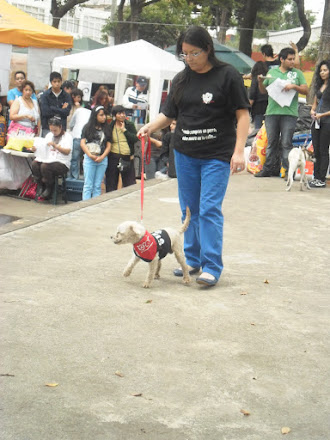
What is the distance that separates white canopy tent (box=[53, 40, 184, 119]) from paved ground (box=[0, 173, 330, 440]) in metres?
9.64

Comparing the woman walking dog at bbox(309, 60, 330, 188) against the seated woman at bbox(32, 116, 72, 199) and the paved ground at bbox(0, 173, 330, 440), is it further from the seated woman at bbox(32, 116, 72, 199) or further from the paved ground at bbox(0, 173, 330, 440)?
the paved ground at bbox(0, 173, 330, 440)

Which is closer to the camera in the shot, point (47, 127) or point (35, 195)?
point (35, 195)

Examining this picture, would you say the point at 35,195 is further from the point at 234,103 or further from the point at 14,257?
the point at 234,103

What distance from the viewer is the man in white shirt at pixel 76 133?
12.9 m

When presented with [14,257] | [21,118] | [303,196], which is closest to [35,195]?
[21,118]

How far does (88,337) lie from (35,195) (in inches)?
343

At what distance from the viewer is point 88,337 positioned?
4.29 meters

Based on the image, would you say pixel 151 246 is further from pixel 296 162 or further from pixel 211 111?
pixel 296 162

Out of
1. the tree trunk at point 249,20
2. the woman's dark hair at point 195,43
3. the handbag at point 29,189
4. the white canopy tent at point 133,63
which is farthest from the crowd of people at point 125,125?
the tree trunk at point 249,20

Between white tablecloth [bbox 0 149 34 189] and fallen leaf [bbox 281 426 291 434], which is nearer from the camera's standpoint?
fallen leaf [bbox 281 426 291 434]

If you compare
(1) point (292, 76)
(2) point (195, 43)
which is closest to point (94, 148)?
(1) point (292, 76)

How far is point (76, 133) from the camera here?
44.0 ft

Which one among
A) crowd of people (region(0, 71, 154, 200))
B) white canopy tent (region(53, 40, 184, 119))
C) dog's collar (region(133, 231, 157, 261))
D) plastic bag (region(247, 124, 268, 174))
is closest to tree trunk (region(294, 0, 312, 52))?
white canopy tent (region(53, 40, 184, 119))

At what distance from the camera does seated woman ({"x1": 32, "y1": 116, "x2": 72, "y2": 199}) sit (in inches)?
482
